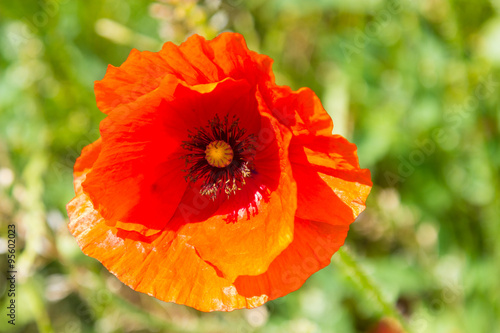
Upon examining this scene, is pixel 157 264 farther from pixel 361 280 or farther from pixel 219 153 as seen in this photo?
pixel 361 280

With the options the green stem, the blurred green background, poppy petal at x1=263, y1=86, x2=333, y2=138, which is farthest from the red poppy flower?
the blurred green background

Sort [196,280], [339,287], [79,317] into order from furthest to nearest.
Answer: [79,317] < [339,287] < [196,280]

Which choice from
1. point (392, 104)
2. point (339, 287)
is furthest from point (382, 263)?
point (392, 104)

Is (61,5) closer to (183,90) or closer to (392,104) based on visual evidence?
(183,90)

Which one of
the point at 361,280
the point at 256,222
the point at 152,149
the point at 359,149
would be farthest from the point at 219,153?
the point at 359,149

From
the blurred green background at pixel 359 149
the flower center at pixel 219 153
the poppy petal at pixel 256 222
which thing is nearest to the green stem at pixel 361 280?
the poppy petal at pixel 256 222

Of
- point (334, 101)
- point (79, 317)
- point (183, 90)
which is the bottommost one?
point (79, 317)

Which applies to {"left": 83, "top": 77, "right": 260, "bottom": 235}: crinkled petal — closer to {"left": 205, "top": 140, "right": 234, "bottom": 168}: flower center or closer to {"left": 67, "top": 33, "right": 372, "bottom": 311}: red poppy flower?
{"left": 67, "top": 33, "right": 372, "bottom": 311}: red poppy flower

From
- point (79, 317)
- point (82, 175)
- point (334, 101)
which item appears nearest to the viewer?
point (82, 175)
